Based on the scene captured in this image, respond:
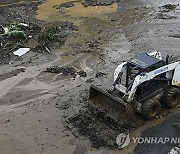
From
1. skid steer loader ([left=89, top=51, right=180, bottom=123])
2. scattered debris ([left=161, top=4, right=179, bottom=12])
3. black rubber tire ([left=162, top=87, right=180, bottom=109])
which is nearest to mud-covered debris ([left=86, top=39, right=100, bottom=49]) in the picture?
skid steer loader ([left=89, top=51, right=180, bottom=123])

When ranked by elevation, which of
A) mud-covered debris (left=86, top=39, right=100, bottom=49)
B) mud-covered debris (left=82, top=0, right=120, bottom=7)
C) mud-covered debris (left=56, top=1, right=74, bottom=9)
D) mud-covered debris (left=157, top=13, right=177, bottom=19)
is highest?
mud-covered debris (left=157, top=13, right=177, bottom=19)

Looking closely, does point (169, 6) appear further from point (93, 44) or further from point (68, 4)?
point (93, 44)

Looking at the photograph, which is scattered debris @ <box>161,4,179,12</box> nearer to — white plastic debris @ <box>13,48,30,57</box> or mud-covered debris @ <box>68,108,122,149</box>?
white plastic debris @ <box>13,48,30,57</box>

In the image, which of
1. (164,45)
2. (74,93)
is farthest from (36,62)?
(164,45)

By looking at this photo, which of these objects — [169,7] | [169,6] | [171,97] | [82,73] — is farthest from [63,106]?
[169,6]

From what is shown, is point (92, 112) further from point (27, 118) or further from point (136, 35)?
point (136, 35)

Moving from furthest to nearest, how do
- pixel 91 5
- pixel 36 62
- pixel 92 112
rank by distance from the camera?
pixel 91 5 < pixel 36 62 < pixel 92 112

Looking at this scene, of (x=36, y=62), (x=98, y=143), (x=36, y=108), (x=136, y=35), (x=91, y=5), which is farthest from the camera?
(x=91, y=5)

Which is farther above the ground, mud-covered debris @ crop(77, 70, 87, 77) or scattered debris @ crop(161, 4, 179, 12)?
scattered debris @ crop(161, 4, 179, 12)

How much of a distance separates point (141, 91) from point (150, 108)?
1.93 feet

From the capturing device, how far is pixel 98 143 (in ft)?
37.2

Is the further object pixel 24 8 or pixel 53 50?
pixel 24 8

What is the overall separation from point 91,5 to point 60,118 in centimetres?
1104

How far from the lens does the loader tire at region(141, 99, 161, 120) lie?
1191 centimetres
